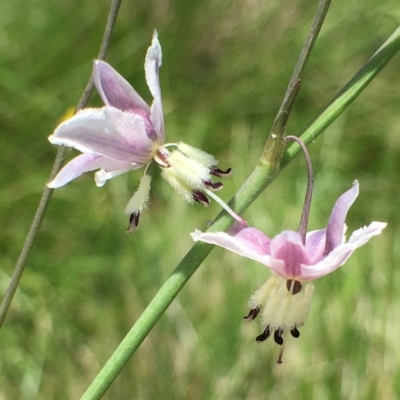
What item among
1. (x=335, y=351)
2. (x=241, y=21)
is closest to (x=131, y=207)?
(x=335, y=351)

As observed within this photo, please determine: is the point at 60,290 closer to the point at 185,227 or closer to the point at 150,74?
the point at 185,227

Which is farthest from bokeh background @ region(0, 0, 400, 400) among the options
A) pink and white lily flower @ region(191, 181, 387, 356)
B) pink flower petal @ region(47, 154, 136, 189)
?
pink flower petal @ region(47, 154, 136, 189)

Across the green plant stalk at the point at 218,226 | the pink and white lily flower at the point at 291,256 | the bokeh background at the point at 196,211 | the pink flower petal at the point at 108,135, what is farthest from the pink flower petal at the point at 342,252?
the bokeh background at the point at 196,211

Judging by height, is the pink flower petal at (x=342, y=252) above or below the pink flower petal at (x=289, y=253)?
above

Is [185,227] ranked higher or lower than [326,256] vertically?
higher

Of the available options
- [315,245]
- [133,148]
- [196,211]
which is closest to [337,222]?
[315,245]

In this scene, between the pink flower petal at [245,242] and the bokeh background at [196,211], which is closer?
the pink flower petal at [245,242]

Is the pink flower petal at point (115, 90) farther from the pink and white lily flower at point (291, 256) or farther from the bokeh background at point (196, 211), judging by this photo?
the bokeh background at point (196, 211)

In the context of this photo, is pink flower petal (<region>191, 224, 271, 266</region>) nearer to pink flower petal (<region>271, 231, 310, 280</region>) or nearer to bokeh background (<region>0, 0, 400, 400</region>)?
pink flower petal (<region>271, 231, 310, 280</region>)
